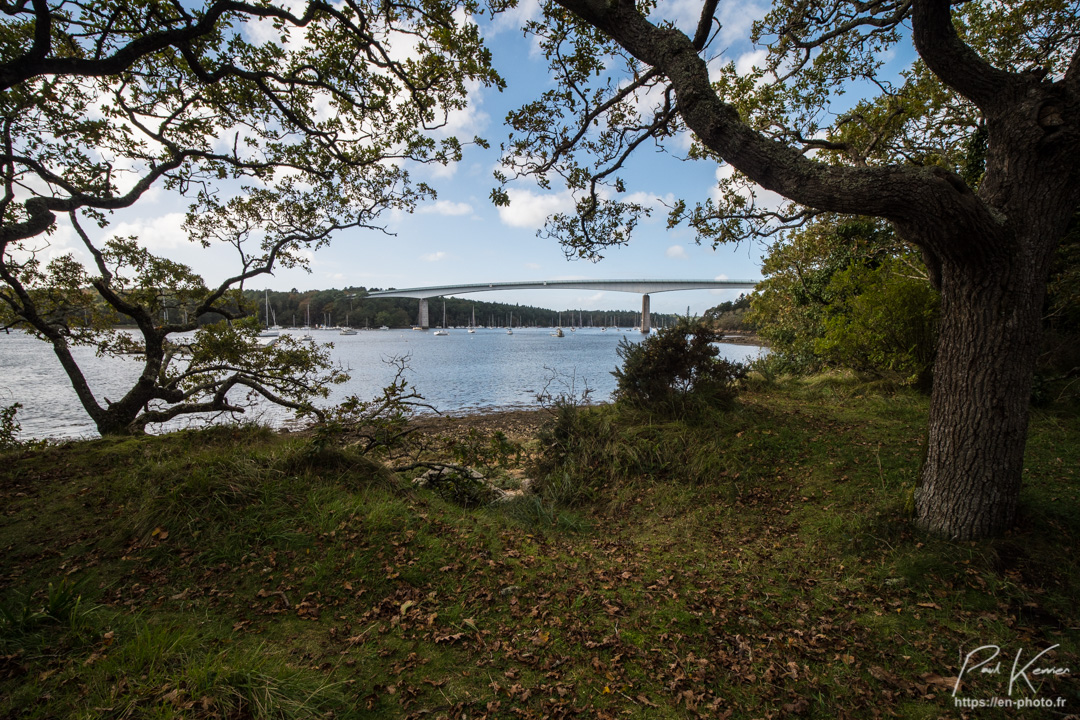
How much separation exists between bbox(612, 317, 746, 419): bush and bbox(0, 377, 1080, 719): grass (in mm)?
2339

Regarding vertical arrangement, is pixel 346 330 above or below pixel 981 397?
below

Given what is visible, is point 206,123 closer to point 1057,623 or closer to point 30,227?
point 30,227

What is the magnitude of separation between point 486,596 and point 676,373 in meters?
5.64

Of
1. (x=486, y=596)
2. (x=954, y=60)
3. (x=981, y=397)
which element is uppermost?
(x=954, y=60)

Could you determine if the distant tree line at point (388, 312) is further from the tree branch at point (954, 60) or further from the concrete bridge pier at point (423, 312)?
the tree branch at point (954, 60)

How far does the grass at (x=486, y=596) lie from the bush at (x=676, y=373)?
7.67 ft

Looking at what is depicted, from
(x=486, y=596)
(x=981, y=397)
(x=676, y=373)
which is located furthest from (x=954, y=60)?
(x=486, y=596)

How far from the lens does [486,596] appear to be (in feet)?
11.1

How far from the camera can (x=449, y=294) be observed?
69125 mm

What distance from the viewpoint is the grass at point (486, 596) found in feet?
7.73

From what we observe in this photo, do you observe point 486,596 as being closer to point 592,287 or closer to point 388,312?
point 592,287

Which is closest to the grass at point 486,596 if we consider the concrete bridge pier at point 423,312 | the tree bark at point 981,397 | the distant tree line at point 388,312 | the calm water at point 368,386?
the tree bark at point 981,397

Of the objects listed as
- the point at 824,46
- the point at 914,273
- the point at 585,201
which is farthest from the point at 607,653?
the point at 914,273

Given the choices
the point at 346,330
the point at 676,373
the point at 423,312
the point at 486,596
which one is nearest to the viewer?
the point at 486,596
